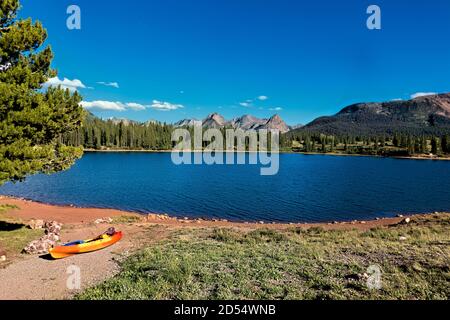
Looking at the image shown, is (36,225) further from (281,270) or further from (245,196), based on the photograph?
(245,196)

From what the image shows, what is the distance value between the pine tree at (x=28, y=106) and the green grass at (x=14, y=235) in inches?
216

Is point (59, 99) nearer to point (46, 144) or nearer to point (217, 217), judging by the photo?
point (46, 144)

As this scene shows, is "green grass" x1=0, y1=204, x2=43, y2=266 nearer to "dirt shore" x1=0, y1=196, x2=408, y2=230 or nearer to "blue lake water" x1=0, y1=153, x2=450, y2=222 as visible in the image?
"dirt shore" x1=0, y1=196, x2=408, y2=230

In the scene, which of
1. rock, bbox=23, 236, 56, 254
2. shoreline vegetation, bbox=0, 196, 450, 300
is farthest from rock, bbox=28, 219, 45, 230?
rock, bbox=23, 236, 56, 254

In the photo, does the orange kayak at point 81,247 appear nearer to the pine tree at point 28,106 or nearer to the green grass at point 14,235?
the green grass at point 14,235

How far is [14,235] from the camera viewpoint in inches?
949

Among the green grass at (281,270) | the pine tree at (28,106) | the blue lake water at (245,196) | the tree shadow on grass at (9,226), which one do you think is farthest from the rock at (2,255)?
the blue lake water at (245,196)

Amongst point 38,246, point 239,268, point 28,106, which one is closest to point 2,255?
point 38,246

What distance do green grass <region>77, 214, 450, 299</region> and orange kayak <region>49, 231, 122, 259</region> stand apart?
342 cm

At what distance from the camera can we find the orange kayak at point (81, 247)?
1928 cm

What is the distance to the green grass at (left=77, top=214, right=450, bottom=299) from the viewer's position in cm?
1271

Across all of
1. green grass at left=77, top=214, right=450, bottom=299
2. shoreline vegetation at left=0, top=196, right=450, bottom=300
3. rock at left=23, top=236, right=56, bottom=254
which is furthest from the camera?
rock at left=23, top=236, right=56, bottom=254

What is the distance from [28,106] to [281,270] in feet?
56.2

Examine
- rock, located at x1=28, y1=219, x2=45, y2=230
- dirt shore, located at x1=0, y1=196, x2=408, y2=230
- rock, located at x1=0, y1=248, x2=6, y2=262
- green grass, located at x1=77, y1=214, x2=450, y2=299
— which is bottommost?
dirt shore, located at x1=0, y1=196, x2=408, y2=230
